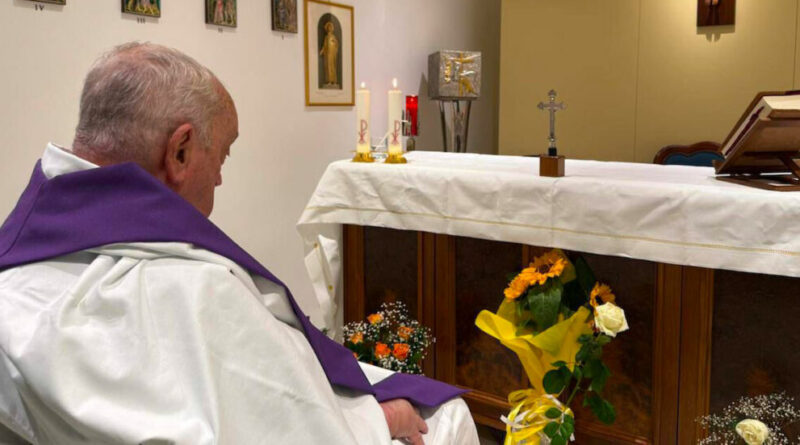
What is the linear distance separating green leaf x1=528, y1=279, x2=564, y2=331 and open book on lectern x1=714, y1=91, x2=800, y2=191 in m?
0.72

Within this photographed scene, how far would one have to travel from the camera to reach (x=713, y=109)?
5.24 meters

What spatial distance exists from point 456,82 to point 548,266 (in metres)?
3.08

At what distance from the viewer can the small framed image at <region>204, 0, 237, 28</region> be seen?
12.2 ft

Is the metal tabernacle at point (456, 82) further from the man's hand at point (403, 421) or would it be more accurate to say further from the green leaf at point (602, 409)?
the man's hand at point (403, 421)

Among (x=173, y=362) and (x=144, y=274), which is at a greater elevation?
(x=144, y=274)

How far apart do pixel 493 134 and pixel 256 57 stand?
3165mm

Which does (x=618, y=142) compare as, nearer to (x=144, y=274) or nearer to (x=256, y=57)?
Answer: (x=256, y=57)

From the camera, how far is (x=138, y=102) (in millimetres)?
1378

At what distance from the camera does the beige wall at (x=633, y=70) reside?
5.04 metres

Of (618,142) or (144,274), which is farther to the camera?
(618,142)

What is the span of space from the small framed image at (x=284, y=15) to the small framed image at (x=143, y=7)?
809mm

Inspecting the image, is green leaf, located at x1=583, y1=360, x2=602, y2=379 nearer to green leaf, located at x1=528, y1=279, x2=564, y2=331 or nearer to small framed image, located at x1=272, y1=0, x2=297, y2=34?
green leaf, located at x1=528, y1=279, x2=564, y2=331

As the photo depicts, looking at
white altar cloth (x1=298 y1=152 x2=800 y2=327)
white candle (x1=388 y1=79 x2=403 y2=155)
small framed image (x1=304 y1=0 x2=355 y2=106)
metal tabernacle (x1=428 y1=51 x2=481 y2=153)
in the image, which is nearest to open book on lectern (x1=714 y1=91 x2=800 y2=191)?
white altar cloth (x1=298 y1=152 x2=800 y2=327)

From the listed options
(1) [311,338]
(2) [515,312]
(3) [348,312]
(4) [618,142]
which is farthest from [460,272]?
(4) [618,142]
